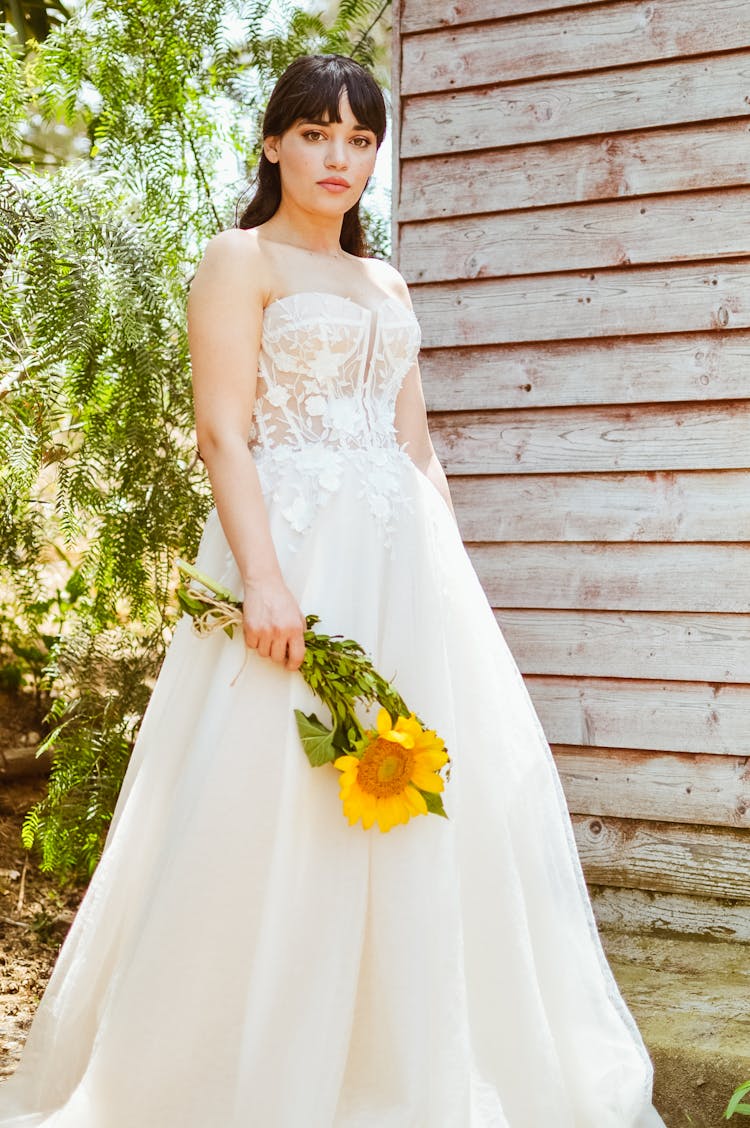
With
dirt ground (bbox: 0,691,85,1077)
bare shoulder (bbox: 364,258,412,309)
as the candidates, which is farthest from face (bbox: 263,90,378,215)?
dirt ground (bbox: 0,691,85,1077)

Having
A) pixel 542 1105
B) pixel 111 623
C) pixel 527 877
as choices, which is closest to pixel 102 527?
pixel 111 623

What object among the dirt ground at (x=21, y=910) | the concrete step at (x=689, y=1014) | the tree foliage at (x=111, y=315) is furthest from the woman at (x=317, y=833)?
the tree foliage at (x=111, y=315)

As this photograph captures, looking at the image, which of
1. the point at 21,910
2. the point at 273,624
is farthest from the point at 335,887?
the point at 21,910

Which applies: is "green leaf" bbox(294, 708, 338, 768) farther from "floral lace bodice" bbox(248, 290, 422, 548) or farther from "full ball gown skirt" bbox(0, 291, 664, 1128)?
"floral lace bodice" bbox(248, 290, 422, 548)

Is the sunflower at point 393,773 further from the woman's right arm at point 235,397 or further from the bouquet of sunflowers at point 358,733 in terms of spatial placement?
the woman's right arm at point 235,397

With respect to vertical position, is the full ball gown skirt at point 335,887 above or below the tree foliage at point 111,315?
below

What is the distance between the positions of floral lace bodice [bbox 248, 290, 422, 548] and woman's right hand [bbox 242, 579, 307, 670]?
19 centimetres

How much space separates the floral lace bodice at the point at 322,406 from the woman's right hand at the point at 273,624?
0.62 feet

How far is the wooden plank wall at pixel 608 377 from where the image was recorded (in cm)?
305

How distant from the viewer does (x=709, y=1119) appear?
2420mm

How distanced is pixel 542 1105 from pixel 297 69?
6.45ft

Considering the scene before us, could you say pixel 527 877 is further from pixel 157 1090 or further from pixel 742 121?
pixel 742 121

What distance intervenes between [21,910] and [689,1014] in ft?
7.60

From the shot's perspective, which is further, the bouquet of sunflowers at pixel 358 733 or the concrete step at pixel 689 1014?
the concrete step at pixel 689 1014
